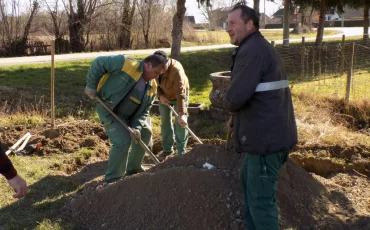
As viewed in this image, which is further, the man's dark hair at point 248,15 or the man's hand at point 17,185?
the man's dark hair at point 248,15

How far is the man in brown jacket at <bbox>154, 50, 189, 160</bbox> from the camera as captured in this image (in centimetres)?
588

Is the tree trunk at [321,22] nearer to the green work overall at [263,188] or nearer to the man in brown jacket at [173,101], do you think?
the man in brown jacket at [173,101]

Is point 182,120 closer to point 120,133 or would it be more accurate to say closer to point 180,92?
point 180,92

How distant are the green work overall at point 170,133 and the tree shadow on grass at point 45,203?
1058mm

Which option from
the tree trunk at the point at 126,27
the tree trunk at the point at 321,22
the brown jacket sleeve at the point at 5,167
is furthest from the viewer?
the tree trunk at the point at 126,27

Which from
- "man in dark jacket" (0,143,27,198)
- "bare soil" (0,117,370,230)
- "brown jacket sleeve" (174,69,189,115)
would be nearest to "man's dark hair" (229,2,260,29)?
"bare soil" (0,117,370,230)

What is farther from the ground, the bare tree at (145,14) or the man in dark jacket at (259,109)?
the bare tree at (145,14)

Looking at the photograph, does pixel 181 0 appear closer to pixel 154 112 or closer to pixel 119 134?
pixel 154 112

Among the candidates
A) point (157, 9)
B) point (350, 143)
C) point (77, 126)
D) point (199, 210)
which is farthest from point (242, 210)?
point (157, 9)

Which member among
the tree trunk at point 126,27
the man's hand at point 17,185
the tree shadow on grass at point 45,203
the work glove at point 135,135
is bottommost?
the tree shadow on grass at point 45,203

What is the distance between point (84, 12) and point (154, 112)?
15.5m

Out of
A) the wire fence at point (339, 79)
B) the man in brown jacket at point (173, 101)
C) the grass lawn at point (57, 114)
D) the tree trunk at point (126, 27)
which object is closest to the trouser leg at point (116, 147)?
the grass lawn at point (57, 114)

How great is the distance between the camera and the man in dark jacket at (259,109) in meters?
3.20

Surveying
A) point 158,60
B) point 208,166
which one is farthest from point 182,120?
point 208,166
